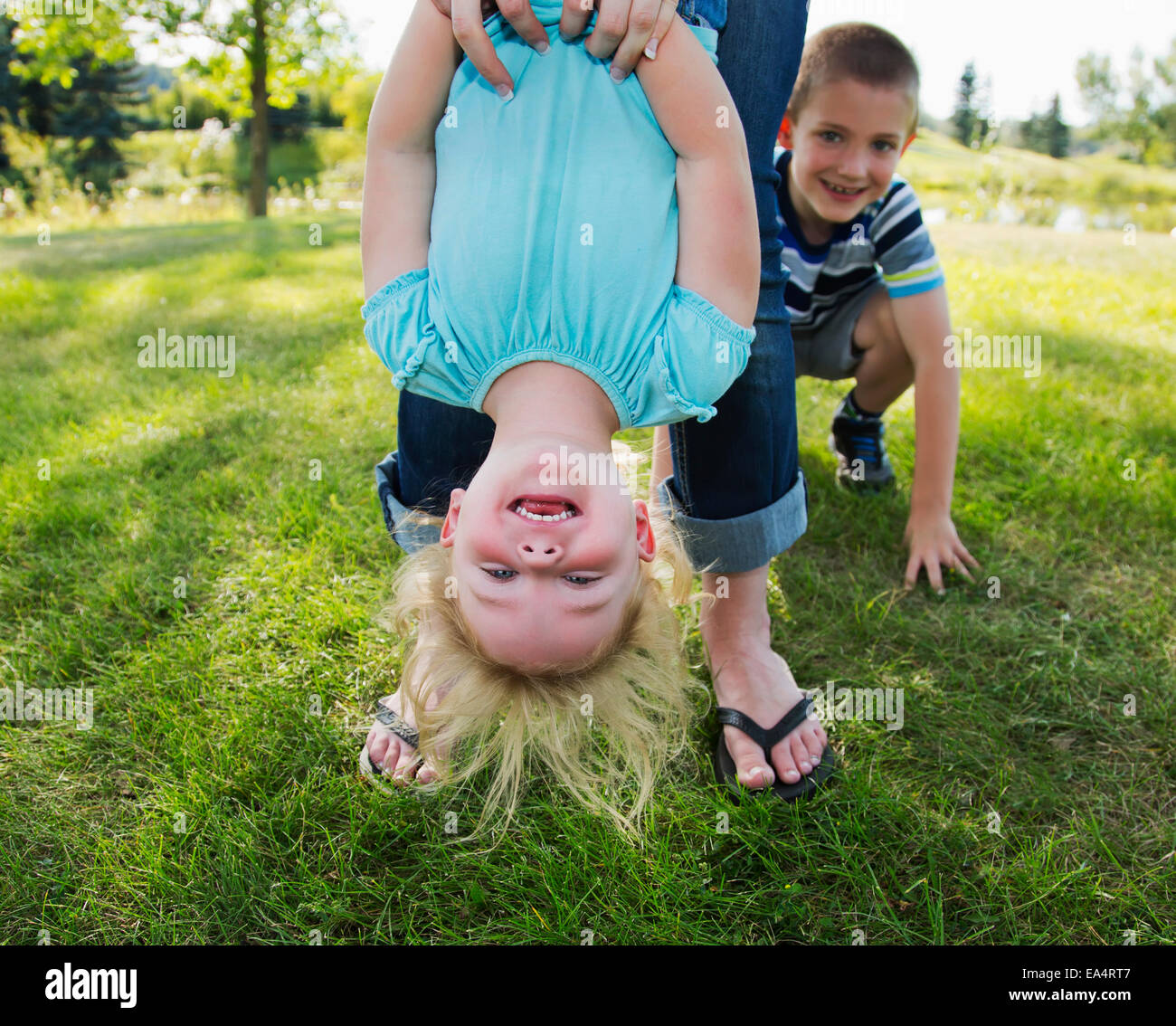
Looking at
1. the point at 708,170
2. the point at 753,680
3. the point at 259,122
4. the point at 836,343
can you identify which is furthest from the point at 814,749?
the point at 259,122

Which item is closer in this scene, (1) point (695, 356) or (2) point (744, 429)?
(1) point (695, 356)

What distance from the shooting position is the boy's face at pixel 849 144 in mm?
2768

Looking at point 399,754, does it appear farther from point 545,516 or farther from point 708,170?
point 708,170

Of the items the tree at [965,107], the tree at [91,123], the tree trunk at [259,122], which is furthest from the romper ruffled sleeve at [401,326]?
the tree at [965,107]

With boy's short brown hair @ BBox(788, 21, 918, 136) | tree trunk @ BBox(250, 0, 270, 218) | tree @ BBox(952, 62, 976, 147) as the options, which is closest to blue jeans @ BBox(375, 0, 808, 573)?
boy's short brown hair @ BBox(788, 21, 918, 136)

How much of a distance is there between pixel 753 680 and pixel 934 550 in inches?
37.4

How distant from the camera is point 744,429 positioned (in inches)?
83.2

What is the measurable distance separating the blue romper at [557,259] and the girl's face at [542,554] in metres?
0.28

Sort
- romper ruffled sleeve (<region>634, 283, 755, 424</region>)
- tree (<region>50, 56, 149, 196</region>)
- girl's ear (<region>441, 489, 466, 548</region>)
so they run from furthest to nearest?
tree (<region>50, 56, 149, 196</region>) < girl's ear (<region>441, 489, 466, 548</region>) < romper ruffled sleeve (<region>634, 283, 755, 424</region>)

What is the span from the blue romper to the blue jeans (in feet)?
0.60

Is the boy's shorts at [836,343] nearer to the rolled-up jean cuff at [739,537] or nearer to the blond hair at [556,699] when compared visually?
the rolled-up jean cuff at [739,537]

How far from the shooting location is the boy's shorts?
3174 millimetres

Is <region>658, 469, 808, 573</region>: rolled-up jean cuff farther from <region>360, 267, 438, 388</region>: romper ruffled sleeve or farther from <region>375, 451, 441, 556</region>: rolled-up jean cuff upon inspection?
<region>360, 267, 438, 388</region>: romper ruffled sleeve
